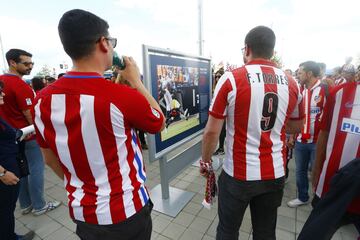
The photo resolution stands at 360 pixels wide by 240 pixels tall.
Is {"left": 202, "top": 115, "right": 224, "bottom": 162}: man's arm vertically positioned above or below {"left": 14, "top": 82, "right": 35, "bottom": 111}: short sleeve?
below

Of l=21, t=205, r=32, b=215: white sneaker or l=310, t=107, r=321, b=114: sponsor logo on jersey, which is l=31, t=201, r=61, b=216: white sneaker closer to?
l=21, t=205, r=32, b=215: white sneaker

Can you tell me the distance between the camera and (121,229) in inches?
45.9

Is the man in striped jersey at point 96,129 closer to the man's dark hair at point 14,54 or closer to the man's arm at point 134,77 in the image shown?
the man's arm at point 134,77

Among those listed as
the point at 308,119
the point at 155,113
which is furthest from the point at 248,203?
the point at 308,119

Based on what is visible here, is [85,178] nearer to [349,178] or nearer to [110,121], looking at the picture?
[110,121]

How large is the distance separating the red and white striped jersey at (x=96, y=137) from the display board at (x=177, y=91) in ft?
4.02

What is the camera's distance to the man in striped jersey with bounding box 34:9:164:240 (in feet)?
3.25

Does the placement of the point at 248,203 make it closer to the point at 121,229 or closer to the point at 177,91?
the point at 121,229

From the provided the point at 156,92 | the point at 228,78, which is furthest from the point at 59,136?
the point at 156,92

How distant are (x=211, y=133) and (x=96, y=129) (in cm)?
91

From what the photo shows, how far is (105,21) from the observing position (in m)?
1.08

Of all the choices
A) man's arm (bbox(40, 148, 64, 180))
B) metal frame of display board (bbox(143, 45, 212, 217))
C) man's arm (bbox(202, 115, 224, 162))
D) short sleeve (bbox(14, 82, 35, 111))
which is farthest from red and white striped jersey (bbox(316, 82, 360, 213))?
short sleeve (bbox(14, 82, 35, 111))

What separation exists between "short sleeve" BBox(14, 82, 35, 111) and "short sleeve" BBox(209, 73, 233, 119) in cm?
226

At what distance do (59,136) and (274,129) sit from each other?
1426 mm
